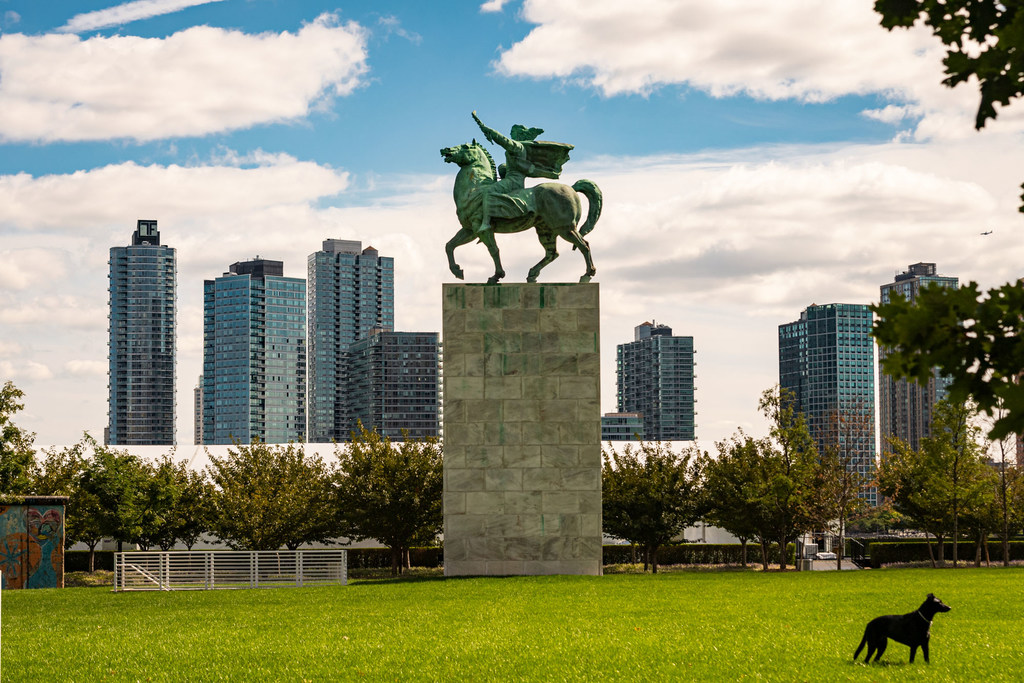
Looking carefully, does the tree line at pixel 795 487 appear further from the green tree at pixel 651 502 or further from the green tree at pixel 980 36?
the green tree at pixel 980 36

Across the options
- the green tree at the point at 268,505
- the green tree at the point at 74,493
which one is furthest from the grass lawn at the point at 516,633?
the green tree at the point at 74,493

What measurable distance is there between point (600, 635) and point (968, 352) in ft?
38.8

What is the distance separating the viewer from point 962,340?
12.9 ft

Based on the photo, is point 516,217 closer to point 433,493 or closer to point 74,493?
point 433,493

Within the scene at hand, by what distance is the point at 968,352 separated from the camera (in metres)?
3.94

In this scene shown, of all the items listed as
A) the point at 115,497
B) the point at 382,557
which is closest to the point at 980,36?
the point at 115,497

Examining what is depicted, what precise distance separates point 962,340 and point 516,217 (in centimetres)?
2526

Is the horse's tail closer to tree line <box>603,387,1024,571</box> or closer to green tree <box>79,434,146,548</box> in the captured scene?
tree line <box>603,387,1024,571</box>

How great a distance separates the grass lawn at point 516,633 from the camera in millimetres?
12125

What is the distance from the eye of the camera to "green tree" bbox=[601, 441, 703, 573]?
33.2 metres

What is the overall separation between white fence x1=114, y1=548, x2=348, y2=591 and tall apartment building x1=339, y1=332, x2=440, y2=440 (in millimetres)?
155582

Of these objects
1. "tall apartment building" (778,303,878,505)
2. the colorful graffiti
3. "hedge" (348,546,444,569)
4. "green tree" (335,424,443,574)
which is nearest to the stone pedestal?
"green tree" (335,424,443,574)

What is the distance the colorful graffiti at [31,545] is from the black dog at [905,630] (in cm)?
2370

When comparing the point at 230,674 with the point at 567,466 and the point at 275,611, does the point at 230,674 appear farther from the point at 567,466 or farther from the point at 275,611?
the point at 567,466
